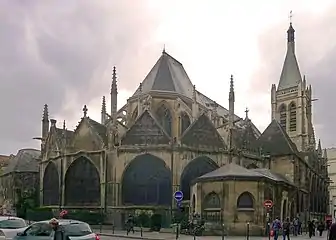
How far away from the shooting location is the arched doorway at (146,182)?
2053 inches

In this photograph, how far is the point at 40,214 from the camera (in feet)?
185

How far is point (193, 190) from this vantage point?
4444 centimetres

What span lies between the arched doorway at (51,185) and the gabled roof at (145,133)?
9295 millimetres

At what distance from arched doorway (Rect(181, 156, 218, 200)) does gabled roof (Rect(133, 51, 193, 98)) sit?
14.4 m

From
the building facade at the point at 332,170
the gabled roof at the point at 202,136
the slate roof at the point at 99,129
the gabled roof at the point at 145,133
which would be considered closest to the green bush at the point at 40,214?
the slate roof at the point at 99,129

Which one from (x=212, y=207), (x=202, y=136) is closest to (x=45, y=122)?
(x=202, y=136)

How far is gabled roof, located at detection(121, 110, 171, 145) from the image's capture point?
52.8m

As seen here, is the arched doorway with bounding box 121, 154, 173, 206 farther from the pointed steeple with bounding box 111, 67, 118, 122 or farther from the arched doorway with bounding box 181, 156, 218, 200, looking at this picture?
the pointed steeple with bounding box 111, 67, 118, 122

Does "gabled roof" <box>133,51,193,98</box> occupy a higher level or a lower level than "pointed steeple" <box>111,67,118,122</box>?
higher

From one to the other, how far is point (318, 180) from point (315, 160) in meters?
3.61

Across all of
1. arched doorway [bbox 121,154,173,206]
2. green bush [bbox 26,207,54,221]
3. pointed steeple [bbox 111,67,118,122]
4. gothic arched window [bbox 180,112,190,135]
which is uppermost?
pointed steeple [bbox 111,67,118,122]

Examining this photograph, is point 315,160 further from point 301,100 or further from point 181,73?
point 181,73

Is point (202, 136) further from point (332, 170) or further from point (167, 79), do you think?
point (332, 170)

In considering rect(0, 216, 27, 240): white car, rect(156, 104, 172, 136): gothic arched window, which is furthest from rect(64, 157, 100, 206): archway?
rect(0, 216, 27, 240): white car
